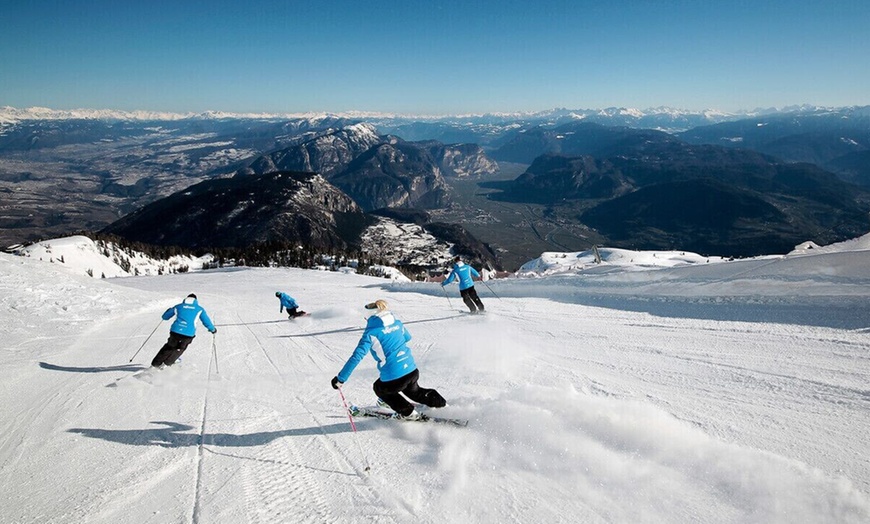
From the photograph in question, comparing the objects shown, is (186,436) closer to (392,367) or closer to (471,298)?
(392,367)

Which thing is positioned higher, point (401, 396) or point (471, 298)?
point (401, 396)

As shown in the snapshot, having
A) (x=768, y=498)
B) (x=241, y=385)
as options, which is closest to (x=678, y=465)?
(x=768, y=498)

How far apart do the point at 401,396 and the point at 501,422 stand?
1671mm

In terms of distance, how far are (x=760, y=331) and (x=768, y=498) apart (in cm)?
734

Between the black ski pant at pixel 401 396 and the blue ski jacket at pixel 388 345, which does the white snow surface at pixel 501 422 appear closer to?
the black ski pant at pixel 401 396

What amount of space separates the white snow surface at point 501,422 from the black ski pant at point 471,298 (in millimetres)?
2080

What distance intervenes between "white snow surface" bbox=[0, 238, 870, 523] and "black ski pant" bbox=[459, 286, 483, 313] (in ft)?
6.82

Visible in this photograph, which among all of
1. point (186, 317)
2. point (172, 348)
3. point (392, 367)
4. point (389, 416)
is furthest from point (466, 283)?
point (172, 348)

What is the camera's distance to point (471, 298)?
16203mm

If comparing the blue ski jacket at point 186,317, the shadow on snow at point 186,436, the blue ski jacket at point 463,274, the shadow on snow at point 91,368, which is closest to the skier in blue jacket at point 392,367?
the shadow on snow at point 186,436

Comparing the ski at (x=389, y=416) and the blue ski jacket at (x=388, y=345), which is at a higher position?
the blue ski jacket at (x=388, y=345)

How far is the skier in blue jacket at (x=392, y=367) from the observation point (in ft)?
21.8

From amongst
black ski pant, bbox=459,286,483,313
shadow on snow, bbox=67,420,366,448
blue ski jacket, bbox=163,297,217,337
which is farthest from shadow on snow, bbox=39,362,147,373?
black ski pant, bbox=459,286,483,313

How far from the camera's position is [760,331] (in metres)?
10.4
